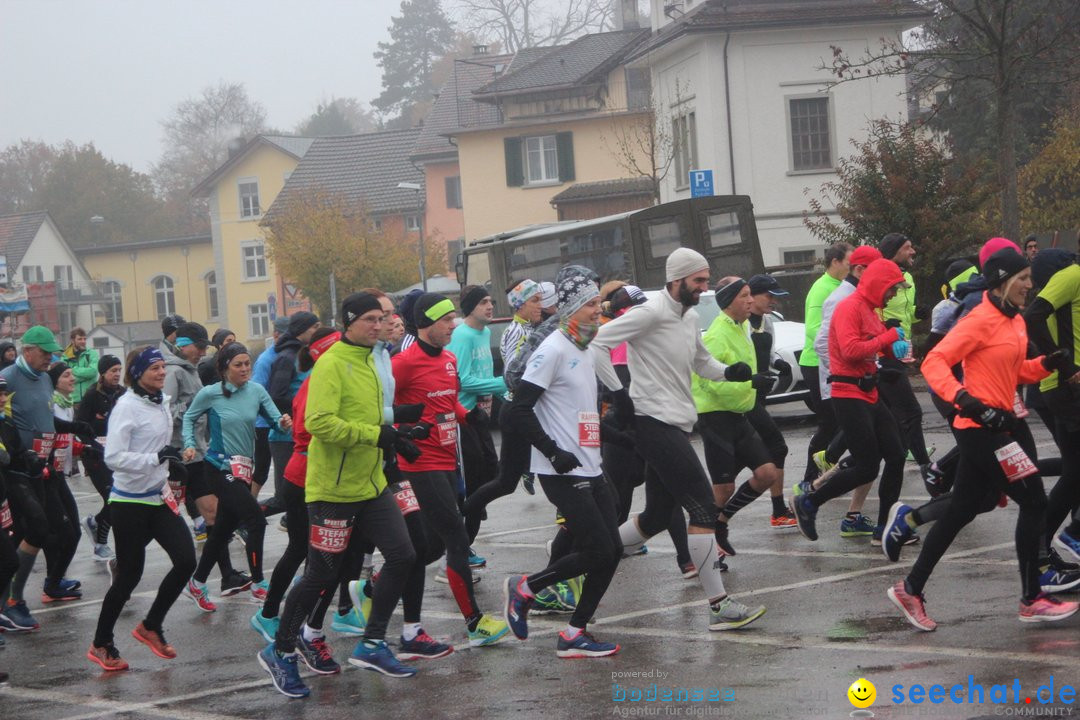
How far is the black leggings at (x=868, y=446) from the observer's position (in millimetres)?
9609

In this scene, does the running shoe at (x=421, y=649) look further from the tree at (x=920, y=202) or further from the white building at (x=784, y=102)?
the white building at (x=784, y=102)

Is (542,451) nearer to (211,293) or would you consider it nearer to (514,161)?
(514,161)

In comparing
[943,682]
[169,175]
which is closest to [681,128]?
[943,682]

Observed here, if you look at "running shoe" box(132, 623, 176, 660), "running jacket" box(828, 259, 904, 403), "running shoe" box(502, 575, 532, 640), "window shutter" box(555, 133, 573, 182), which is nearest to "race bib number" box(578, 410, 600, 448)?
"running shoe" box(502, 575, 532, 640)

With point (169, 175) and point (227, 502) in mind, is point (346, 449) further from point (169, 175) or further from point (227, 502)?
point (169, 175)

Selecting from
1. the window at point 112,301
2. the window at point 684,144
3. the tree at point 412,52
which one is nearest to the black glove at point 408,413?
the window at point 684,144

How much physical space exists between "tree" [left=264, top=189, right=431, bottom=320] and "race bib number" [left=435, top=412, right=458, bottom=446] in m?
45.7

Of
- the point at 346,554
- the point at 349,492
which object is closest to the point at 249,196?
the point at 346,554

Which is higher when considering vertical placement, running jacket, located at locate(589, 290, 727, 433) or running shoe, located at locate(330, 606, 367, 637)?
running jacket, located at locate(589, 290, 727, 433)

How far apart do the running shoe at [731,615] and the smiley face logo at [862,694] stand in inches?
65.7

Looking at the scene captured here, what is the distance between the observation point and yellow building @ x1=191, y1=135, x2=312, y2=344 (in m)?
74.3

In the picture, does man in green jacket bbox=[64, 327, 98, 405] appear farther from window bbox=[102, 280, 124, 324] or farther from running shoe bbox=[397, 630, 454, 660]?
window bbox=[102, 280, 124, 324]

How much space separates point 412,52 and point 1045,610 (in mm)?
108342

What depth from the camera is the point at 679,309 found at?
815 centimetres
